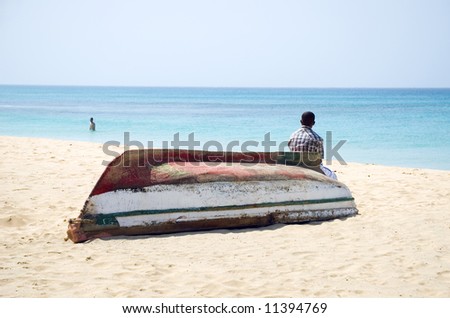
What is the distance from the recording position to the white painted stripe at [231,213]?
5.36 m

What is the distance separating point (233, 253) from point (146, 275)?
0.98 m

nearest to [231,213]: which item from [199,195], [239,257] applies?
[199,195]

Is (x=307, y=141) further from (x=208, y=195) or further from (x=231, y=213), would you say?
(x=208, y=195)

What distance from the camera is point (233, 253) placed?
15.9 feet

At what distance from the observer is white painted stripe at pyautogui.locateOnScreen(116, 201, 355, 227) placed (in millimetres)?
5363

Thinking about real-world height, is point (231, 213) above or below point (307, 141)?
below

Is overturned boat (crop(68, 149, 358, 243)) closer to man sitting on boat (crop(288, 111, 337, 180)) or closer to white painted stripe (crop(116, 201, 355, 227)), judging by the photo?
white painted stripe (crop(116, 201, 355, 227))

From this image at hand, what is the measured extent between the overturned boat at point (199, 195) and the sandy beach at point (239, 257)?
0.16 meters

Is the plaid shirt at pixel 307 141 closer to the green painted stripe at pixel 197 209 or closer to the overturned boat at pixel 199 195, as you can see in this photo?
the overturned boat at pixel 199 195

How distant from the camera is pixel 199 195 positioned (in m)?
5.57

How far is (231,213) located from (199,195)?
0.45 m

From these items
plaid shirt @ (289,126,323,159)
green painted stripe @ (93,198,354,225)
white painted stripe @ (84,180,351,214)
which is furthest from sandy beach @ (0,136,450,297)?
plaid shirt @ (289,126,323,159)

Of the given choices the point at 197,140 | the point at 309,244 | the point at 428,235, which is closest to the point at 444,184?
the point at 428,235
